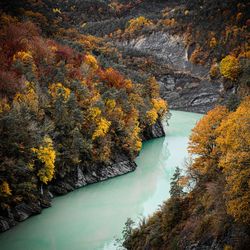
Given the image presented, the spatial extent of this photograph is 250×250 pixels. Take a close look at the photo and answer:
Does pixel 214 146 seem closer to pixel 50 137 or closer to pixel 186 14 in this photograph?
pixel 50 137

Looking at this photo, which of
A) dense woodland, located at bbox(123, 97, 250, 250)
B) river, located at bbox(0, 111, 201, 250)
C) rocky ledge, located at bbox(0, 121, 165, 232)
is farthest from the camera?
rocky ledge, located at bbox(0, 121, 165, 232)

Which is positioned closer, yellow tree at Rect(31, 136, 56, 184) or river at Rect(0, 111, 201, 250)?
river at Rect(0, 111, 201, 250)

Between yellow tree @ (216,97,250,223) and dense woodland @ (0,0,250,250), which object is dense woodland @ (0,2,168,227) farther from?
yellow tree @ (216,97,250,223)

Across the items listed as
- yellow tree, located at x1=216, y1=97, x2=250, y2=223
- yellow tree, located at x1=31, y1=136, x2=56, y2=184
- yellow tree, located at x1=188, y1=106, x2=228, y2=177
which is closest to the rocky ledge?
yellow tree, located at x1=31, y1=136, x2=56, y2=184

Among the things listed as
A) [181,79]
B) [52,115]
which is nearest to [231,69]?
[181,79]

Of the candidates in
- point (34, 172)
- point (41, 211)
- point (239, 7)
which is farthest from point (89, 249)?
point (239, 7)

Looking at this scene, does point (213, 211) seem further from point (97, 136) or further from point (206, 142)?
point (97, 136)

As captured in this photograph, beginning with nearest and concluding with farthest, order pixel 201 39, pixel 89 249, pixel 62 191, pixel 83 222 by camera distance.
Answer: pixel 89 249
pixel 83 222
pixel 62 191
pixel 201 39
